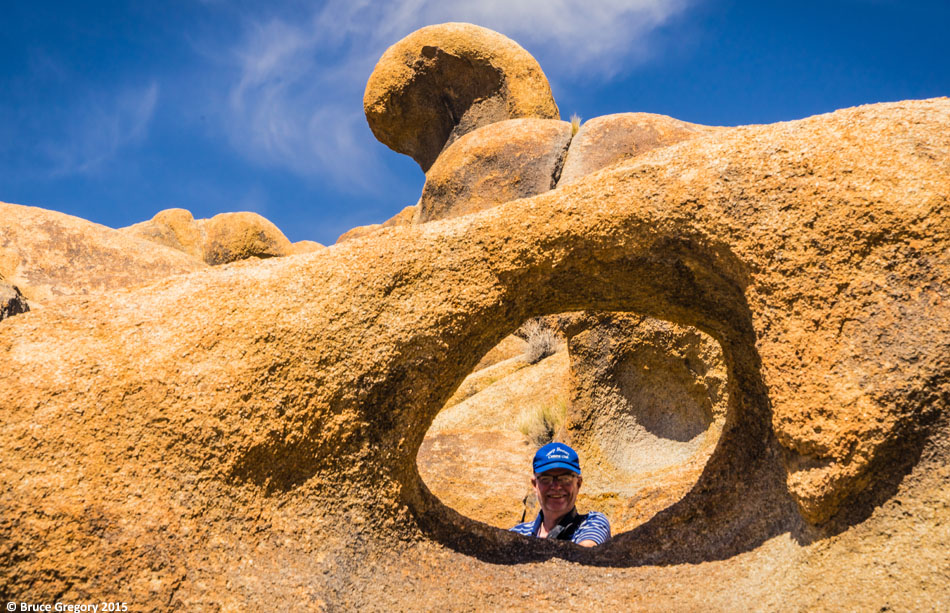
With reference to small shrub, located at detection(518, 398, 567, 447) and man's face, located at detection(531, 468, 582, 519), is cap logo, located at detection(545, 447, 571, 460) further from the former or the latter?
small shrub, located at detection(518, 398, 567, 447)

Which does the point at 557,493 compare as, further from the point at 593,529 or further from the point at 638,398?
the point at 638,398

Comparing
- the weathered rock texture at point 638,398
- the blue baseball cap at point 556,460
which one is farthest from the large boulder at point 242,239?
the blue baseball cap at point 556,460

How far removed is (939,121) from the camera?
246 cm

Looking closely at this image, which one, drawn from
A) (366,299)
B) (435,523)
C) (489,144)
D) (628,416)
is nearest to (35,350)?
(366,299)

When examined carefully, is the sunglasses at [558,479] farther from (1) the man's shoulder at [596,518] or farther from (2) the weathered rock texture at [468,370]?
(2) the weathered rock texture at [468,370]

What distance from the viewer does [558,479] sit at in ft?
13.5

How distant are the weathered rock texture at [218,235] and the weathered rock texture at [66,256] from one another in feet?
34.2

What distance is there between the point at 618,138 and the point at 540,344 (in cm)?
279

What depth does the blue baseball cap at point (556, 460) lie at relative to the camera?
4.08 m

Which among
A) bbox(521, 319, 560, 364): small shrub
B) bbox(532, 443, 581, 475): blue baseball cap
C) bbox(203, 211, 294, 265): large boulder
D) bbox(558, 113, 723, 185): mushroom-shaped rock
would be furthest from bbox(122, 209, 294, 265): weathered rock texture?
bbox(532, 443, 581, 475): blue baseball cap

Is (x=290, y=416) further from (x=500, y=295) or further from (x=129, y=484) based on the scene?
(x=500, y=295)

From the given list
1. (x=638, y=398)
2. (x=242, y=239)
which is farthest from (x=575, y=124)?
(x=242, y=239)

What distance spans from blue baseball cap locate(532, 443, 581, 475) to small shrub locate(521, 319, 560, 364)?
5.55 meters

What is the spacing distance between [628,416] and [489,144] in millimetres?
5219
